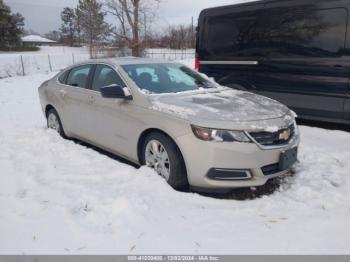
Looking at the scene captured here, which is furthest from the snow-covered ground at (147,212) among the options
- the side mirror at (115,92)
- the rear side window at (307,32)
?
the rear side window at (307,32)

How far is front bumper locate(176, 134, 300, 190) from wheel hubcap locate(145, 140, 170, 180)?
1.00 feet

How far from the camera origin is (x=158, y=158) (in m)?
3.88

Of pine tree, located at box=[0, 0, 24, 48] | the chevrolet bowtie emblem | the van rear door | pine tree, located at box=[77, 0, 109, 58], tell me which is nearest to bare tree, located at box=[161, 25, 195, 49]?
pine tree, located at box=[77, 0, 109, 58]

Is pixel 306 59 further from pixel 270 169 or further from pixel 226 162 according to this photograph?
pixel 226 162

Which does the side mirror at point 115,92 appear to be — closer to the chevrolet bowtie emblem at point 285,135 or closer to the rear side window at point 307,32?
the chevrolet bowtie emblem at point 285,135

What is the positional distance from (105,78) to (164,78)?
85 centimetres

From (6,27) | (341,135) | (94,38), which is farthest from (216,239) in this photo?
(6,27)

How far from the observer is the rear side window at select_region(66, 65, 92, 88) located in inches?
204

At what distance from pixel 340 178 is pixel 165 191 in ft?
6.92

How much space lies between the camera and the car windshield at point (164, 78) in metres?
4.34

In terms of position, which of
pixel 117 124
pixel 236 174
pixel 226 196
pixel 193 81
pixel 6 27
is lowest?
pixel 226 196

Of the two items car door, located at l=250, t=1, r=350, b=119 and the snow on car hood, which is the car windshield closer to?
the snow on car hood

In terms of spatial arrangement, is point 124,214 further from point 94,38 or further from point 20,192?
point 94,38

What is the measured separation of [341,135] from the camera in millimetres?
5797
